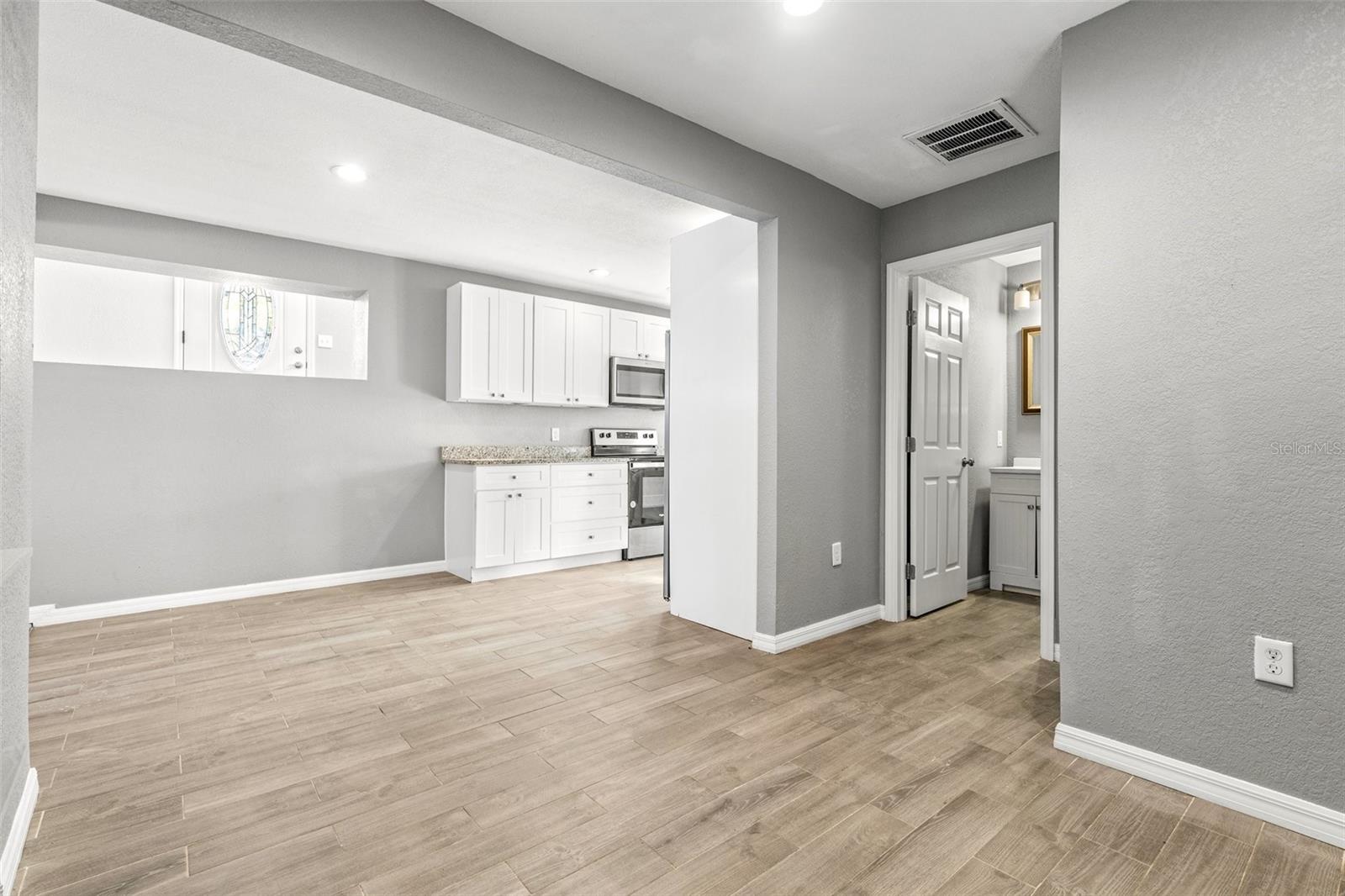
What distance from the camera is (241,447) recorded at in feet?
14.1

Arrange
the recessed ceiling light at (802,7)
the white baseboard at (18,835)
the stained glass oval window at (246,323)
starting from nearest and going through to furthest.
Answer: the white baseboard at (18,835) → the recessed ceiling light at (802,7) → the stained glass oval window at (246,323)

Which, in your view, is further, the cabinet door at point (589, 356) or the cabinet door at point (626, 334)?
the cabinet door at point (626, 334)

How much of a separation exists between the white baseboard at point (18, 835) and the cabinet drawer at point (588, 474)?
3.52 metres

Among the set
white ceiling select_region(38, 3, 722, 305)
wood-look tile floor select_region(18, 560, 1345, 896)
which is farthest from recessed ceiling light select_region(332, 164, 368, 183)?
wood-look tile floor select_region(18, 560, 1345, 896)

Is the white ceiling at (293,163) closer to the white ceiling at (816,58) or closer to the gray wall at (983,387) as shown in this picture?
the white ceiling at (816,58)

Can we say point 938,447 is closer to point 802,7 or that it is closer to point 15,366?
point 802,7

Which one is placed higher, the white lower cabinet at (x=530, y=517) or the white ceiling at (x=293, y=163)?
the white ceiling at (x=293, y=163)

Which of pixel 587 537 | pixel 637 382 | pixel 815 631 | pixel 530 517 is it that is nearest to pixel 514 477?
pixel 530 517

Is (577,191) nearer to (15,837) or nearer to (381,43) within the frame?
(381,43)

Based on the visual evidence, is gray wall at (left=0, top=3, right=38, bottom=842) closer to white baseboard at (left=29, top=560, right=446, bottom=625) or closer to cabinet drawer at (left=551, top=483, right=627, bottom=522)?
white baseboard at (left=29, top=560, right=446, bottom=625)

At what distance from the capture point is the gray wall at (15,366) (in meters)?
1.45

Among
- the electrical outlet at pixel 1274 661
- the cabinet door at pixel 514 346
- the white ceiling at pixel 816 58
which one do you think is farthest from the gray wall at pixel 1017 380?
the cabinet door at pixel 514 346

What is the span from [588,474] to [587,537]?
52cm

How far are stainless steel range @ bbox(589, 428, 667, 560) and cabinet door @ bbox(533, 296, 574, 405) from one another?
2.03ft
